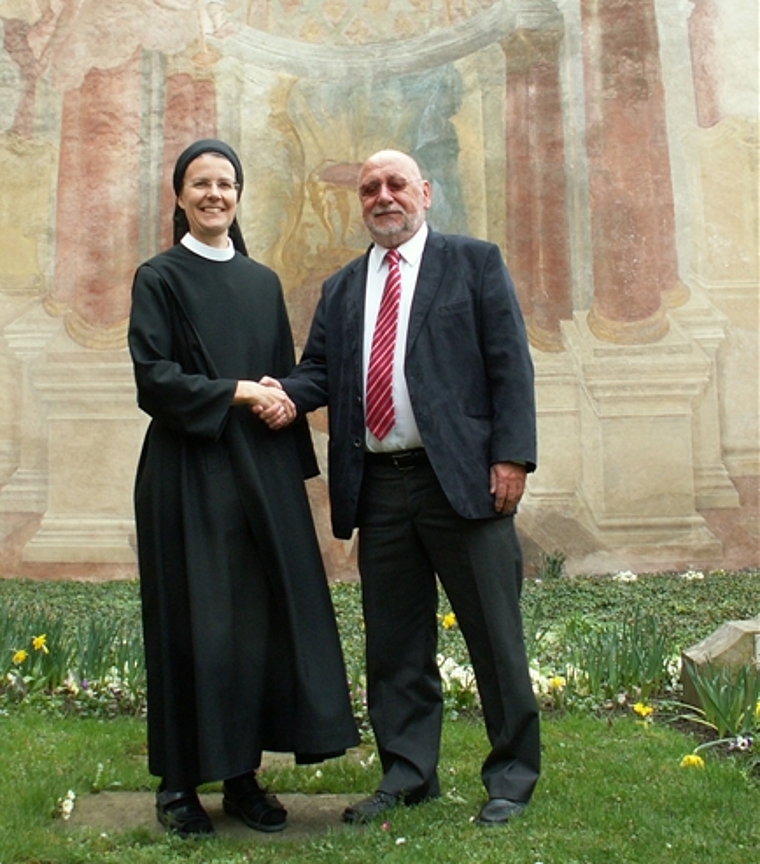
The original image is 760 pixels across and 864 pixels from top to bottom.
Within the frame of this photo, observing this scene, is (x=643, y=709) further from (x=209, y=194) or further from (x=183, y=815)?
(x=209, y=194)

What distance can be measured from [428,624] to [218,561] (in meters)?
0.69

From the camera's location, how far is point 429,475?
2969 mm

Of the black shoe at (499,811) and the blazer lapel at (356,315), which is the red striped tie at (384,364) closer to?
the blazer lapel at (356,315)

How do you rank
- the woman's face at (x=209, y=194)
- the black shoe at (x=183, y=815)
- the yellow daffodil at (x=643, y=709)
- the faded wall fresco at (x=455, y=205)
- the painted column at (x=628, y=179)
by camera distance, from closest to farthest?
the black shoe at (x=183, y=815) → the woman's face at (x=209, y=194) → the yellow daffodil at (x=643, y=709) → the faded wall fresco at (x=455, y=205) → the painted column at (x=628, y=179)

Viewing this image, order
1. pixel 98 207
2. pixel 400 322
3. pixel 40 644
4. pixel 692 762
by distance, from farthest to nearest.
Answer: pixel 98 207
pixel 40 644
pixel 692 762
pixel 400 322

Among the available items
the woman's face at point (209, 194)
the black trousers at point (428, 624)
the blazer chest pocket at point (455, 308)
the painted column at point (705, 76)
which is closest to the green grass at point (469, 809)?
the black trousers at point (428, 624)

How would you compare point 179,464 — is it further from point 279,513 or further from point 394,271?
point 394,271

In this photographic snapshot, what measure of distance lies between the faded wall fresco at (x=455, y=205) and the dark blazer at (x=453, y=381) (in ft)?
17.0

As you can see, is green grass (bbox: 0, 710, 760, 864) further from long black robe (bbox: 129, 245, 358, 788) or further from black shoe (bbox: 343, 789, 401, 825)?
long black robe (bbox: 129, 245, 358, 788)

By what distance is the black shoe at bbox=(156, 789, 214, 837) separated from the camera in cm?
271

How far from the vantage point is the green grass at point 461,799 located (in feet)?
8.30

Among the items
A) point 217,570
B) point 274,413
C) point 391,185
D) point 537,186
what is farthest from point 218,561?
point 537,186

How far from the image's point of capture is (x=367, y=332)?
310cm

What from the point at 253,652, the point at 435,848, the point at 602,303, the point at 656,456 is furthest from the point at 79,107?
the point at 435,848
